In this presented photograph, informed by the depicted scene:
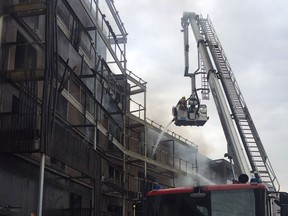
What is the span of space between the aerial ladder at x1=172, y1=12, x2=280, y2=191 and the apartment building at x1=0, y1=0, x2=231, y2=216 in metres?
2.45

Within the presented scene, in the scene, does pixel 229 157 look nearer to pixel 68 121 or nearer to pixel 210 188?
pixel 210 188

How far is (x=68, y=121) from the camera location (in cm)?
1574

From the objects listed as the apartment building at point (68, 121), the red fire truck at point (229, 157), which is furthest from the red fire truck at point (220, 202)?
the apartment building at point (68, 121)

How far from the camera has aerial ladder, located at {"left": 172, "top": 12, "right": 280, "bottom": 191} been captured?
41.4 feet

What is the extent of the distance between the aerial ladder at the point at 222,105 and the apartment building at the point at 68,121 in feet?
8.05

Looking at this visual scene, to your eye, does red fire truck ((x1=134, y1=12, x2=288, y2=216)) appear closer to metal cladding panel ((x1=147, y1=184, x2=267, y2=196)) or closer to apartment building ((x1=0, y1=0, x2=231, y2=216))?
metal cladding panel ((x1=147, y1=184, x2=267, y2=196))

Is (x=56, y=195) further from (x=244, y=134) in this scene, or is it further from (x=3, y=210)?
(x=244, y=134)

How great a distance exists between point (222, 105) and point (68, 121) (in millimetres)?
5397

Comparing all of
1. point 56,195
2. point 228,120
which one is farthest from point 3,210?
point 228,120

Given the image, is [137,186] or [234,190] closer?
[234,190]

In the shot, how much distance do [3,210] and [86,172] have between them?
4047 mm

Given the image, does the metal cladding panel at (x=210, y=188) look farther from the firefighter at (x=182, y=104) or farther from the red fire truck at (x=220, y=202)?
the firefighter at (x=182, y=104)

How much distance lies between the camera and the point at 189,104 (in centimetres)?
1645

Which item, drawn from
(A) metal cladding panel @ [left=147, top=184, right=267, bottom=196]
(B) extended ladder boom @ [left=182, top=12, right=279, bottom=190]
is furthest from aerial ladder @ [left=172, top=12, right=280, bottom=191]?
(A) metal cladding panel @ [left=147, top=184, right=267, bottom=196]
